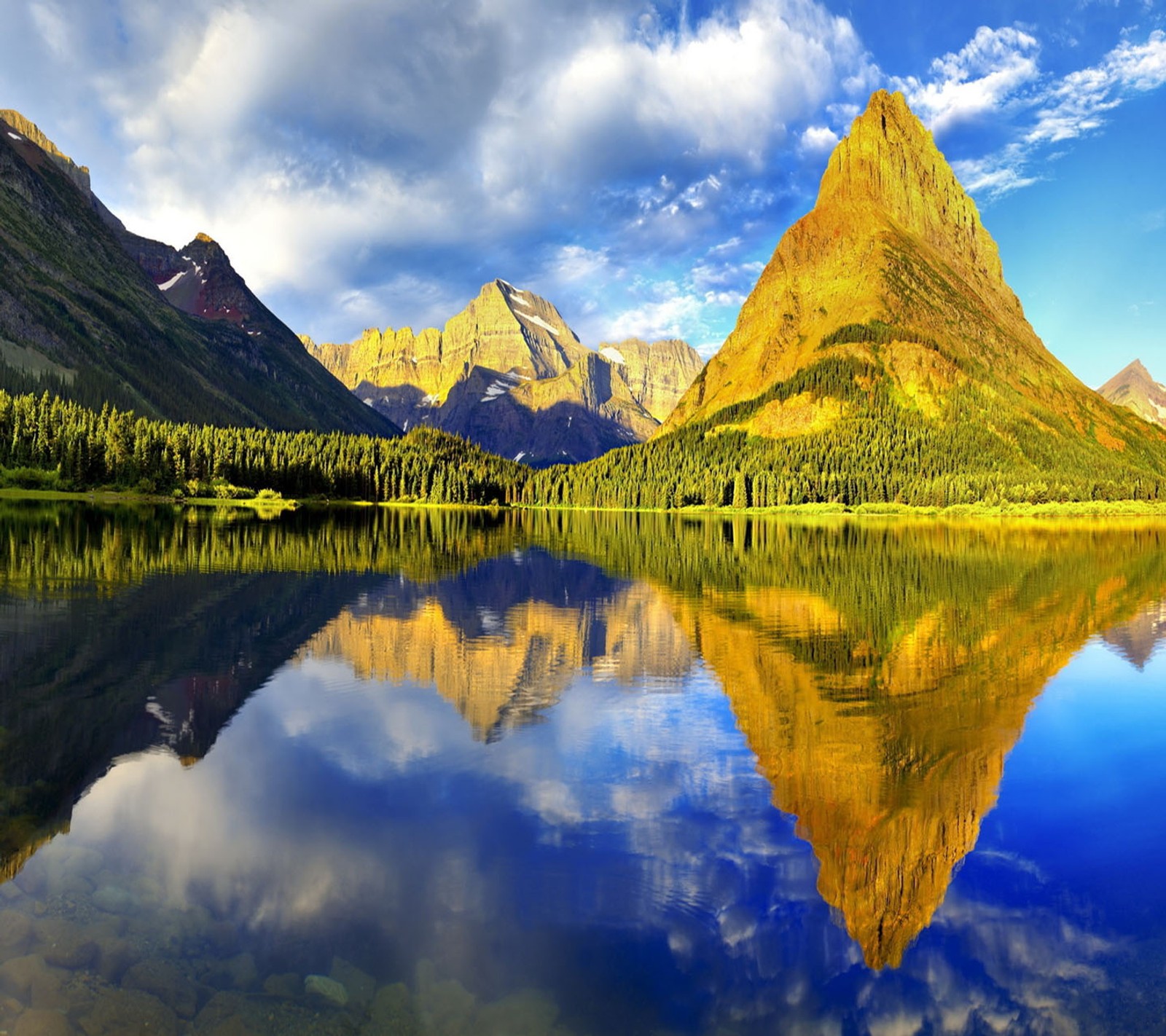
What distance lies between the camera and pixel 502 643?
36.2 m

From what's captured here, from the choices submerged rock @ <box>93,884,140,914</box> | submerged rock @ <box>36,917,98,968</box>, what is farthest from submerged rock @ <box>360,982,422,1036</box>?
submerged rock @ <box>93,884,140,914</box>

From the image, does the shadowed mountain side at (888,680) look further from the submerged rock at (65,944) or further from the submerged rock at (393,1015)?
the submerged rock at (65,944)

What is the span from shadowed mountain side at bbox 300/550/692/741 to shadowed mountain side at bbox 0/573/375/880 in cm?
338

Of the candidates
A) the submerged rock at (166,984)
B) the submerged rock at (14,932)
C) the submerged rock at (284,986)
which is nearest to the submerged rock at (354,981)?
the submerged rock at (284,986)

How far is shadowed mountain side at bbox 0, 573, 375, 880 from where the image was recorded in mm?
17894

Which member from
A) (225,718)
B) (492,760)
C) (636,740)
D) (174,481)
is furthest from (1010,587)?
(174,481)

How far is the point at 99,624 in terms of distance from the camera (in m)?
35.0

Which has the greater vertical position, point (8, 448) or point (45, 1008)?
point (8, 448)

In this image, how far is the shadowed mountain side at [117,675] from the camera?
1789 centimetres

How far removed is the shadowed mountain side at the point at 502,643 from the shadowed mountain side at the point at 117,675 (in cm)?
338

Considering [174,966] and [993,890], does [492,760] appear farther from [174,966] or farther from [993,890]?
[993,890]

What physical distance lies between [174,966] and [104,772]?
941 centimetres

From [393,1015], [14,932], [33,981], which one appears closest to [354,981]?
[393,1015]

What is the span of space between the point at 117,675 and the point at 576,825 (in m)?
19.9
